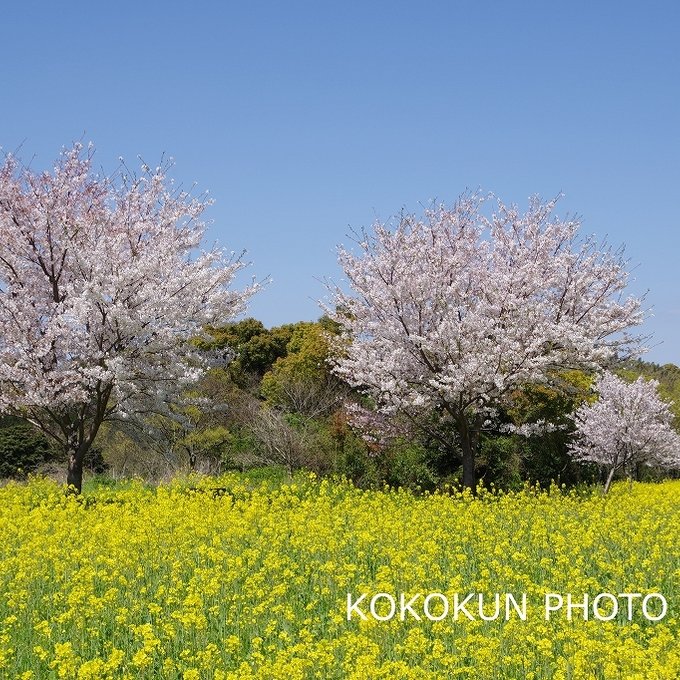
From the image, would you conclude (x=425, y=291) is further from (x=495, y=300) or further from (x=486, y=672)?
(x=486, y=672)

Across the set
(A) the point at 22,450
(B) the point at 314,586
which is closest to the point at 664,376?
(A) the point at 22,450

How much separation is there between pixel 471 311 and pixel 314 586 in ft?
33.4

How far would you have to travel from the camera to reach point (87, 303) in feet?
52.5

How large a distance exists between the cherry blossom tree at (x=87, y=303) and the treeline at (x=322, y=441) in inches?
74.3

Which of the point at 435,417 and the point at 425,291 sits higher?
the point at 425,291

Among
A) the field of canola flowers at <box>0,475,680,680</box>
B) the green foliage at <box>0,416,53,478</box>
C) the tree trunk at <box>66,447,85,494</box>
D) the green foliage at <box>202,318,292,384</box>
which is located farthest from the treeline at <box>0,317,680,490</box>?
the green foliage at <box>202,318,292,384</box>

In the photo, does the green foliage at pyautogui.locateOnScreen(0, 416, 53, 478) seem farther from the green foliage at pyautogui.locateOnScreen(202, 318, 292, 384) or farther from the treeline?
the green foliage at pyautogui.locateOnScreen(202, 318, 292, 384)

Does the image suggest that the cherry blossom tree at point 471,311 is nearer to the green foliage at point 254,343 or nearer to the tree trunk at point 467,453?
the tree trunk at point 467,453

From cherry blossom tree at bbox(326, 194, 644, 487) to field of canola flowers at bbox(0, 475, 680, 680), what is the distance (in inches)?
152

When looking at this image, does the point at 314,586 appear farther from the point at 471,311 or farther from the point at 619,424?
the point at 619,424

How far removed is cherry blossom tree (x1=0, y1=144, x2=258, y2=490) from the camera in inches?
645

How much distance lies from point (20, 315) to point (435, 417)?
10662 mm

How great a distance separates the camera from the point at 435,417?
22453 mm

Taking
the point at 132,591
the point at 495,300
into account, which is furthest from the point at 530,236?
the point at 132,591
